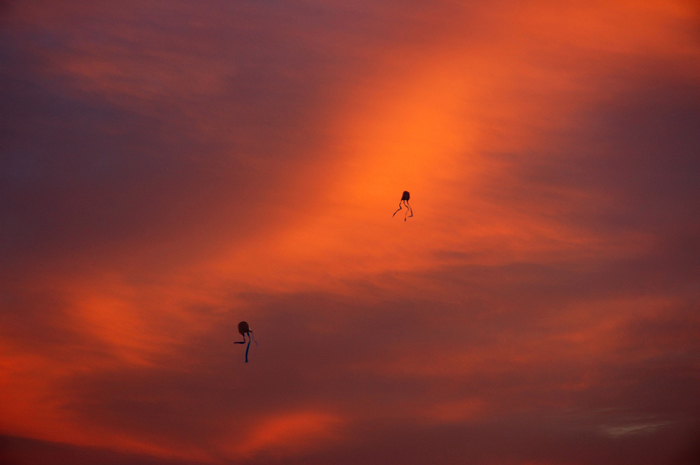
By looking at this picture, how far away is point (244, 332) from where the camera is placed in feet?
231

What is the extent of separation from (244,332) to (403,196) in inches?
798

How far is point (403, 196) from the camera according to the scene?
236 feet

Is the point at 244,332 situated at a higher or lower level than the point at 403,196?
lower
